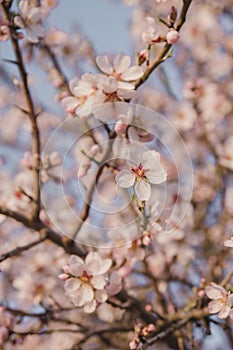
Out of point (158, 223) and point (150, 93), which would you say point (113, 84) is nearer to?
point (158, 223)

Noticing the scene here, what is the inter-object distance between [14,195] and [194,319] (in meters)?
1.13

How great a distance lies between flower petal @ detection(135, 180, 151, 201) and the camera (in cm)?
162

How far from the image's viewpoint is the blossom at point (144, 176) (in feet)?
5.35

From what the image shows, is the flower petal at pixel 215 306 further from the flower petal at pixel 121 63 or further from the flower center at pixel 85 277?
the flower petal at pixel 121 63

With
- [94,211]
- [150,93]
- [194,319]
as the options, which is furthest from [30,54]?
[150,93]

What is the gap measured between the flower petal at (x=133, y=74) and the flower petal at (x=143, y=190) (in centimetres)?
42

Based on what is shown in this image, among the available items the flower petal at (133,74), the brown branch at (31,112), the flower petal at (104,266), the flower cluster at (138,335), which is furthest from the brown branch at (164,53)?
the flower cluster at (138,335)

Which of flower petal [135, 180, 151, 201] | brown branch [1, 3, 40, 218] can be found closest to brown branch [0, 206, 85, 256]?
brown branch [1, 3, 40, 218]

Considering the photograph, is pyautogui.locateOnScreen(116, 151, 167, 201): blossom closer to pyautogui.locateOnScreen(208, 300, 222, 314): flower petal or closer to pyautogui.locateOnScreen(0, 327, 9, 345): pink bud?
pyautogui.locateOnScreen(208, 300, 222, 314): flower petal

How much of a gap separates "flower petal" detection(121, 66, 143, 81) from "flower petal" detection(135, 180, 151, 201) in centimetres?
42

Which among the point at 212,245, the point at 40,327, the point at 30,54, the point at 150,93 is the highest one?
the point at 30,54

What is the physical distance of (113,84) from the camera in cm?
173

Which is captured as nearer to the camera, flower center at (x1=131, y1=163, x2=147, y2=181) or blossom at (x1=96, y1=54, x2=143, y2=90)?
flower center at (x1=131, y1=163, x2=147, y2=181)

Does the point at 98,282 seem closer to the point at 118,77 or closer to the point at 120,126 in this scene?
the point at 120,126
